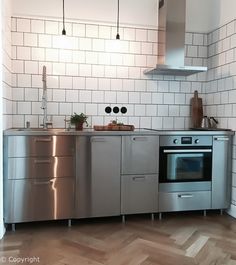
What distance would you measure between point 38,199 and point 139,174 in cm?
98

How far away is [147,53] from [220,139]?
132 cm

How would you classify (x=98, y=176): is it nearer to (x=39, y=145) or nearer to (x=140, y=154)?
(x=140, y=154)

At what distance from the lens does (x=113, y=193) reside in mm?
2781

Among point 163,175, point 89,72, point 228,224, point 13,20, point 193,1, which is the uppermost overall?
point 193,1

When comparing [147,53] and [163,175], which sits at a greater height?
[147,53]

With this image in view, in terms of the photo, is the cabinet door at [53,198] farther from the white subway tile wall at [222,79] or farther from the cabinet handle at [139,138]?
the white subway tile wall at [222,79]

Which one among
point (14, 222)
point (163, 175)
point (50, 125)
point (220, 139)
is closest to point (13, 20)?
point (50, 125)

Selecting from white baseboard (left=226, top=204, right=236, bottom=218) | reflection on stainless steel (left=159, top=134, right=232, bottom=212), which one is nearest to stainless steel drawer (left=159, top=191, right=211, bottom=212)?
reflection on stainless steel (left=159, top=134, right=232, bottom=212)

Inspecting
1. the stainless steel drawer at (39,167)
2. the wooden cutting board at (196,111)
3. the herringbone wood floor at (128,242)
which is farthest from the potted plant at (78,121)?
the wooden cutting board at (196,111)

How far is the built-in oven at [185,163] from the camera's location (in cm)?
290

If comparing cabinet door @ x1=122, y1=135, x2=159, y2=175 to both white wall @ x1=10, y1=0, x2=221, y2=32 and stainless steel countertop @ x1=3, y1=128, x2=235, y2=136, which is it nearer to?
stainless steel countertop @ x1=3, y1=128, x2=235, y2=136

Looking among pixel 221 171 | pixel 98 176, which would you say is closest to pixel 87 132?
pixel 98 176

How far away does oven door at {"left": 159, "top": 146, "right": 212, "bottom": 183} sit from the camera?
2.91m

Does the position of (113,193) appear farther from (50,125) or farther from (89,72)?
(89,72)
